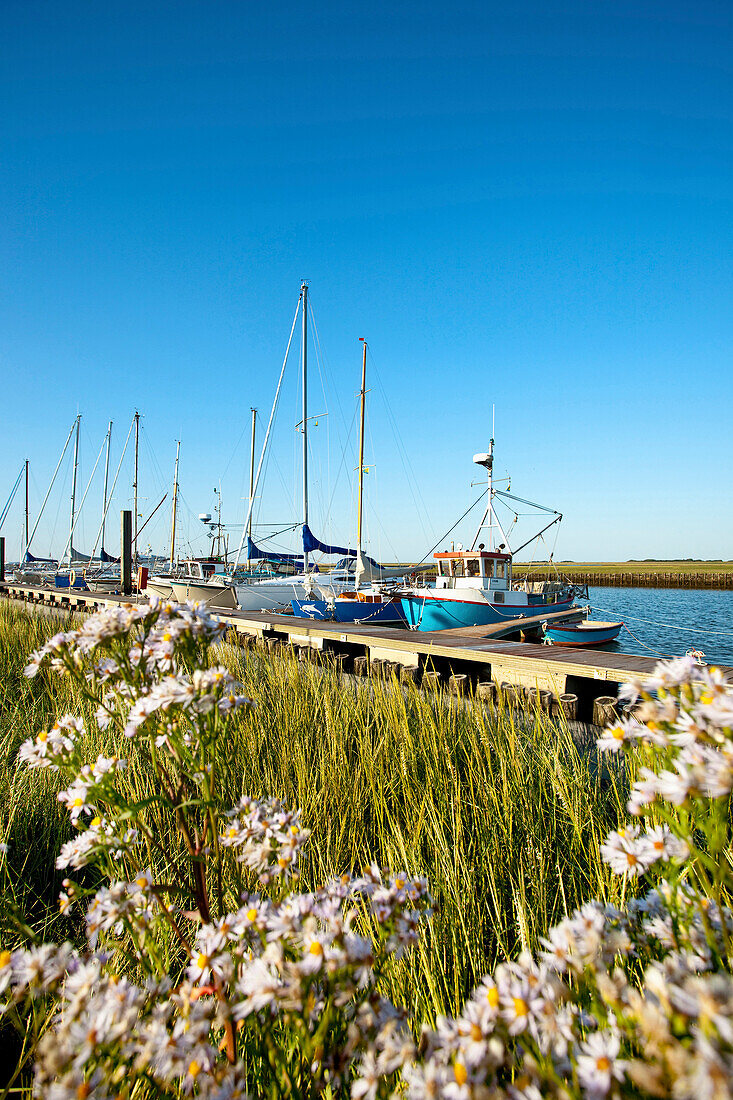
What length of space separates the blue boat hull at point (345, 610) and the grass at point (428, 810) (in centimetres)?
1284

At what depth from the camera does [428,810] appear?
293 cm

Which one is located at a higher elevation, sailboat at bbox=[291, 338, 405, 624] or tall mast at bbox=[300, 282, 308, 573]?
tall mast at bbox=[300, 282, 308, 573]

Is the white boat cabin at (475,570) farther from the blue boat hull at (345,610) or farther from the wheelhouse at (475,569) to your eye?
the blue boat hull at (345,610)

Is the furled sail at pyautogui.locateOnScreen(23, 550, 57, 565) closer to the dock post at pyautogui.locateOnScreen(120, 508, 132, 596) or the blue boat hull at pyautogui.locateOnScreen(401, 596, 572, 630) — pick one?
the dock post at pyautogui.locateOnScreen(120, 508, 132, 596)

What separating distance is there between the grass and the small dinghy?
11218mm

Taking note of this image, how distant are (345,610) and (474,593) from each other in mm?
4420

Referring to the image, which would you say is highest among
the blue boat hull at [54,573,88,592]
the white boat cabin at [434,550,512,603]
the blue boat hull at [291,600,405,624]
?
the white boat cabin at [434,550,512,603]

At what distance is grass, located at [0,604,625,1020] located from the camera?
2.13m

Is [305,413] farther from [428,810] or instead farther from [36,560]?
[36,560]

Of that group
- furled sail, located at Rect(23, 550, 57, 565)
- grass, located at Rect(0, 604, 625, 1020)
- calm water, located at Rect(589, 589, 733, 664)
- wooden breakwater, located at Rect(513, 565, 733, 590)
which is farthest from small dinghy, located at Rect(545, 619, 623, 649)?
furled sail, located at Rect(23, 550, 57, 565)

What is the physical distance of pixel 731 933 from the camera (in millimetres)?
1165

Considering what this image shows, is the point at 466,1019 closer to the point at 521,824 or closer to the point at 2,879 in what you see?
the point at 521,824

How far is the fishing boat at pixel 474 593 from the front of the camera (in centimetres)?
1664

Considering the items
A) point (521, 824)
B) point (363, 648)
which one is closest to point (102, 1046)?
point (521, 824)
